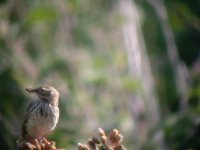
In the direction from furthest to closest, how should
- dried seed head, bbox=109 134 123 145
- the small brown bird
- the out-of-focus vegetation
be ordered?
1. the out-of-focus vegetation
2. the small brown bird
3. dried seed head, bbox=109 134 123 145

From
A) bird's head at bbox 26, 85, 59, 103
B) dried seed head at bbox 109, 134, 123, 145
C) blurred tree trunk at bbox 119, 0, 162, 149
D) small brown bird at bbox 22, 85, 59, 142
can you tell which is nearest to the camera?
dried seed head at bbox 109, 134, 123, 145

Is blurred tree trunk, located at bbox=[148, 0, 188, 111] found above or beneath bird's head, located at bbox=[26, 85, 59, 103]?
above

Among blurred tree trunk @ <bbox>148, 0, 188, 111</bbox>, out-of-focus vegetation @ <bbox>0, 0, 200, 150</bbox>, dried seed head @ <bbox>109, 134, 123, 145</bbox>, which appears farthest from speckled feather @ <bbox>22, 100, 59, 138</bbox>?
blurred tree trunk @ <bbox>148, 0, 188, 111</bbox>

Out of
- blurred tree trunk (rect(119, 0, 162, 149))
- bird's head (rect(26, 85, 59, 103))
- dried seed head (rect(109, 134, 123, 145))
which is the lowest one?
dried seed head (rect(109, 134, 123, 145))

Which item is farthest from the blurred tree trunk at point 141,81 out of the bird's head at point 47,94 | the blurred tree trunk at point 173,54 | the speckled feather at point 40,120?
the speckled feather at point 40,120

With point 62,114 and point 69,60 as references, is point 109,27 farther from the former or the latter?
point 62,114

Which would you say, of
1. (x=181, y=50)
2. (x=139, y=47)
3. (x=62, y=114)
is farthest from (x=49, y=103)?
(x=181, y=50)

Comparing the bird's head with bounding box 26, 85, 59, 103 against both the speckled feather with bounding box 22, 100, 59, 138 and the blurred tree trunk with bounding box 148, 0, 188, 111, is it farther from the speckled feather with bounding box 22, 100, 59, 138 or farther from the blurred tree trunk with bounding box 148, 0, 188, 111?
the blurred tree trunk with bounding box 148, 0, 188, 111
